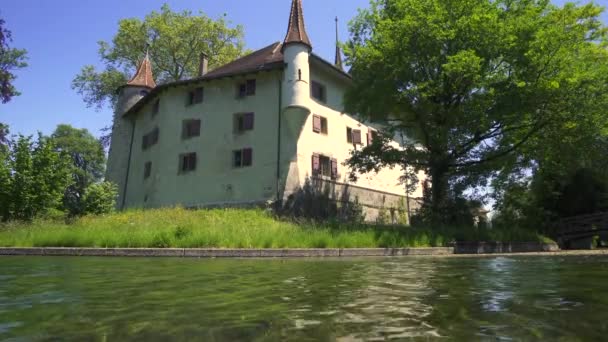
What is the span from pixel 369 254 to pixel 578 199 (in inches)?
757

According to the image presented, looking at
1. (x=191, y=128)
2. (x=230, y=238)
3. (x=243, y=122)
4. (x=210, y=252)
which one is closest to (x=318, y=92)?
(x=243, y=122)

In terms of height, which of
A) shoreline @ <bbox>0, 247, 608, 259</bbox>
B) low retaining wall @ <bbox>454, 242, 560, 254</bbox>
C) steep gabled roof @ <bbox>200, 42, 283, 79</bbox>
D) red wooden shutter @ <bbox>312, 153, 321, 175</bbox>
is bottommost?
shoreline @ <bbox>0, 247, 608, 259</bbox>

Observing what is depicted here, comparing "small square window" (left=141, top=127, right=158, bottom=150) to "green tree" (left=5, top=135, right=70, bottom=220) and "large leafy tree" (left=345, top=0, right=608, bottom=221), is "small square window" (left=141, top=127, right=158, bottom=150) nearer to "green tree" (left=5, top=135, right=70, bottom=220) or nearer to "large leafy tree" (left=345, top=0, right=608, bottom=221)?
"green tree" (left=5, top=135, right=70, bottom=220)

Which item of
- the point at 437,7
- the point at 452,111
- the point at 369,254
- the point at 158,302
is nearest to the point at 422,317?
the point at 158,302

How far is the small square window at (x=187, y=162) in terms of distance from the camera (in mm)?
28859

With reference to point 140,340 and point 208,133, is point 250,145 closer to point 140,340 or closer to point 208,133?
point 208,133

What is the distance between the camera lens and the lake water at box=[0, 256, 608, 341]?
232cm

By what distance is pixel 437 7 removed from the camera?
1900 cm

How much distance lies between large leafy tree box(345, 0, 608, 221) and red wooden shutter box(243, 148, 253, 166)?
777 cm

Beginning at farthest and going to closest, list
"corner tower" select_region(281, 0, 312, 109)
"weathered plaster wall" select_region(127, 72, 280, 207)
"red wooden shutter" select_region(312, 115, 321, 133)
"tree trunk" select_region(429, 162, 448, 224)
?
"red wooden shutter" select_region(312, 115, 321, 133)
"weathered plaster wall" select_region(127, 72, 280, 207)
"corner tower" select_region(281, 0, 312, 109)
"tree trunk" select_region(429, 162, 448, 224)

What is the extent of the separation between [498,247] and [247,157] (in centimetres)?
1670

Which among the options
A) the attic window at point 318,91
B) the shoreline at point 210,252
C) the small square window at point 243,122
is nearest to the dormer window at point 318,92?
the attic window at point 318,91

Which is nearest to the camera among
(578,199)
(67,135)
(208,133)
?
(578,199)

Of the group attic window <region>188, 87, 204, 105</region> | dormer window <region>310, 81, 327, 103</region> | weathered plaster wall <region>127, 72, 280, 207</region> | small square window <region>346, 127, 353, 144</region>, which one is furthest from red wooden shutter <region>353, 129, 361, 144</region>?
attic window <region>188, 87, 204, 105</region>
